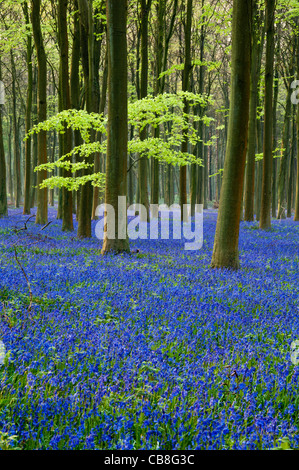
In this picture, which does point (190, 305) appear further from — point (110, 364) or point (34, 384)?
point (34, 384)

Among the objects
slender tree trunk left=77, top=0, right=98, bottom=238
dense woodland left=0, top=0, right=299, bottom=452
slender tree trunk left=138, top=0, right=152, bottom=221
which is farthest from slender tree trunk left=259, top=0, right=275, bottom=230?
slender tree trunk left=77, top=0, right=98, bottom=238

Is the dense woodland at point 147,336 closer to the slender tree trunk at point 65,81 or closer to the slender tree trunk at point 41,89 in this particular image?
the slender tree trunk at point 65,81

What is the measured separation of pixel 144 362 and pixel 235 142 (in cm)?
616

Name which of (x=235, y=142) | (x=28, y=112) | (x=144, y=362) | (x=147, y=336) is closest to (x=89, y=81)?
(x=235, y=142)

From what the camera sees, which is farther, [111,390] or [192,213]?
[192,213]

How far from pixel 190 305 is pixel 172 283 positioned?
123cm

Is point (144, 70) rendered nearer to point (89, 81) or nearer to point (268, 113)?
point (89, 81)

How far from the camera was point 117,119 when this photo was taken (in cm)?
931

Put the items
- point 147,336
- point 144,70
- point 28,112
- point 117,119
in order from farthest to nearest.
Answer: point 28,112
point 144,70
point 117,119
point 147,336

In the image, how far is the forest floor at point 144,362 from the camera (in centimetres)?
228

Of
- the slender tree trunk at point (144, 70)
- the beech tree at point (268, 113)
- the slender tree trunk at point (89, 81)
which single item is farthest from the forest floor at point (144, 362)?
the slender tree trunk at point (144, 70)

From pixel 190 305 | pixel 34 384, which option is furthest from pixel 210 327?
pixel 34 384

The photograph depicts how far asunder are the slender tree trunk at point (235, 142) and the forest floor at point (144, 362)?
156 cm

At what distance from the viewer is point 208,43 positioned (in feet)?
89.3
